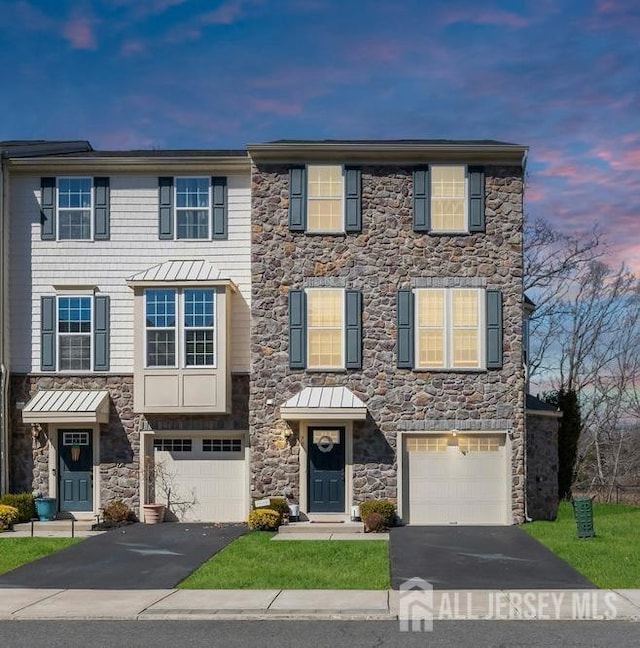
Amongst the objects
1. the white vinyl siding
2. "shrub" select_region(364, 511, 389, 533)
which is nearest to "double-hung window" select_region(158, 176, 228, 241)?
the white vinyl siding

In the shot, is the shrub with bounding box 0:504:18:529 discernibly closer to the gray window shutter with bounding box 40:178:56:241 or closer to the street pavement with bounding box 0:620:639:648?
the gray window shutter with bounding box 40:178:56:241

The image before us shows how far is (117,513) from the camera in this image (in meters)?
24.4

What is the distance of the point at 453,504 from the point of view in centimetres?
2425

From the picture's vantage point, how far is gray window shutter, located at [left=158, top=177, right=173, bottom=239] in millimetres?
25359

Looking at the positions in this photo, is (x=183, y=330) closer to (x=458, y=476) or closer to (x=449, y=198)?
(x=449, y=198)

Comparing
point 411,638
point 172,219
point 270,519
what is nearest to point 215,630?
point 411,638

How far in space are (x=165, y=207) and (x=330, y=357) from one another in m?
6.00

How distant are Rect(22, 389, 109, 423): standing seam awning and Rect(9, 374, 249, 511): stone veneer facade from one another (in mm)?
230

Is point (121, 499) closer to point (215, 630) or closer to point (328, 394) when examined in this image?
point (328, 394)

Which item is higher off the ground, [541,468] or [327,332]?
[327,332]

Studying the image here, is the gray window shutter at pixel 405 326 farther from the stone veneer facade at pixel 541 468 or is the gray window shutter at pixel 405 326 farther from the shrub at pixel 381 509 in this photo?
the stone veneer facade at pixel 541 468

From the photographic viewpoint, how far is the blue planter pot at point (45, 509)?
24578 millimetres

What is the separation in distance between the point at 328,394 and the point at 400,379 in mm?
1879

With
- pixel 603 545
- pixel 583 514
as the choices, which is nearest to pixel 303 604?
pixel 603 545
